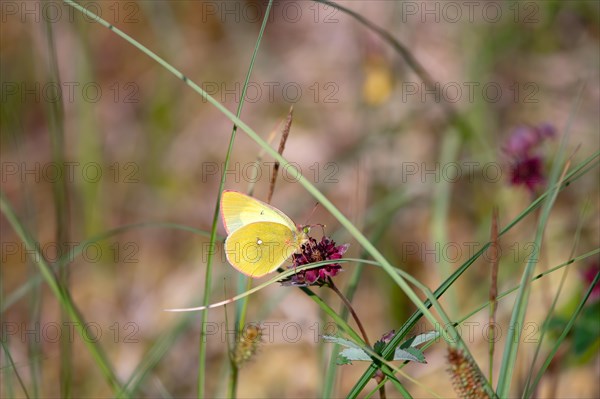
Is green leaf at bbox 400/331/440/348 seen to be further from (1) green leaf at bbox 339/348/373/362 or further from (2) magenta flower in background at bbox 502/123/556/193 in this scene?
(2) magenta flower in background at bbox 502/123/556/193

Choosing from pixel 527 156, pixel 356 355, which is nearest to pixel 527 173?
pixel 527 156

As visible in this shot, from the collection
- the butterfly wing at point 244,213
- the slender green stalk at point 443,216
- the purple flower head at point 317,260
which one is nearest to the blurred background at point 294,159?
the slender green stalk at point 443,216

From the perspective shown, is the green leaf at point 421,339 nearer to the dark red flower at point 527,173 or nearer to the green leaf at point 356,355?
the green leaf at point 356,355

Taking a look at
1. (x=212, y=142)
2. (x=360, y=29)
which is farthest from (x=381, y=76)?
(x=212, y=142)

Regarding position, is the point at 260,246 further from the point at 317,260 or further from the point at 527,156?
the point at 527,156

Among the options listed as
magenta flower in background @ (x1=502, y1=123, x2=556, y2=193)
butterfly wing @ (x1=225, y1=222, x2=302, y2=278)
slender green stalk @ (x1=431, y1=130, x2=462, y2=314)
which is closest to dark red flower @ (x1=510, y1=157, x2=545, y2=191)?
magenta flower in background @ (x1=502, y1=123, x2=556, y2=193)

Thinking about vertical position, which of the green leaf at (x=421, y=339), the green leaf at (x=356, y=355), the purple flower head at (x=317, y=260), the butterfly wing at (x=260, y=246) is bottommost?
the green leaf at (x=356, y=355)

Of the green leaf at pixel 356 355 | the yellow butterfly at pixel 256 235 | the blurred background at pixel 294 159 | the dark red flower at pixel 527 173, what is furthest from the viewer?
the blurred background at pixel 294 159
